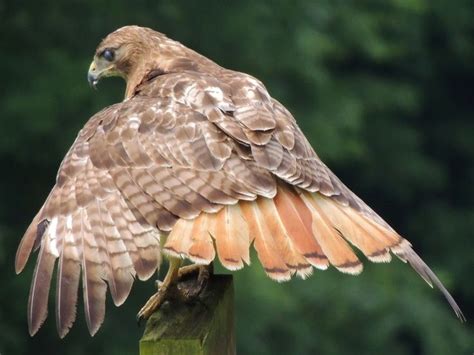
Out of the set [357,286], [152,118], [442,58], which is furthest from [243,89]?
[442,58]

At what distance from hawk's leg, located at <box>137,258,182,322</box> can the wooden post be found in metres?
0.12

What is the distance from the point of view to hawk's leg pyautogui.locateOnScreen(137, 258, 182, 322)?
5.01m

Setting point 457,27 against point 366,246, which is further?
point 457,27

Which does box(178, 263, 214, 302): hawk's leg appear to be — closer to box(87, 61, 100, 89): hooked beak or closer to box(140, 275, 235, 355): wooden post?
box(140, 275, 235, 355): wooden post

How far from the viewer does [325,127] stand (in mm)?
16031

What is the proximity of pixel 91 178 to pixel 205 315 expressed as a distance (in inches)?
39.8

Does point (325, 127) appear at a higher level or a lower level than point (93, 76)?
lower

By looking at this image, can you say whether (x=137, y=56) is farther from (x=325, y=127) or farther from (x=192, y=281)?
(x=325, y=127)

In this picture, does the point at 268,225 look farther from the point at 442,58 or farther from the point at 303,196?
Result: the point at 442,58

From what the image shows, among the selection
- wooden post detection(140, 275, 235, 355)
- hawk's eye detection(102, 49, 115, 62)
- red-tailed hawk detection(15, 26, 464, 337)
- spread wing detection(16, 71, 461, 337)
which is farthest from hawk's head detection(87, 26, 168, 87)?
wooden post detection(140, 275, 235, 355)

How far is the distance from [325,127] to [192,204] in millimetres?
10979

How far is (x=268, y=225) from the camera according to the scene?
503cm

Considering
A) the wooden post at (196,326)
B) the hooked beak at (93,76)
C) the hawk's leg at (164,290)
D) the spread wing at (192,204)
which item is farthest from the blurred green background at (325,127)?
the wooden post at (196,326)

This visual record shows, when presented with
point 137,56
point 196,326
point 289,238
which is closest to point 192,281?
point 289,238
